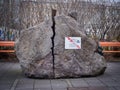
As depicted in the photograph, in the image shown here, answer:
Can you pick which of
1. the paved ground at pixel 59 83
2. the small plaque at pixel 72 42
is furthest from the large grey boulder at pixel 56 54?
the paved ground at pixel 59 83

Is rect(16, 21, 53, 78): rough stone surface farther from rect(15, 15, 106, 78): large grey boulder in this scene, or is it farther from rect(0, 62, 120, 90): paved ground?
rect(0, 62, 120, 90): paved ground

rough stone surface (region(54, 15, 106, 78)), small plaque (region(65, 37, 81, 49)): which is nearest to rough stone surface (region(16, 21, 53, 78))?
rough stone surface (region(54, 15, 106, 78))

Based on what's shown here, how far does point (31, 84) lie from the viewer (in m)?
9.02

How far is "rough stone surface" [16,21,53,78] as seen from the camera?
986cm

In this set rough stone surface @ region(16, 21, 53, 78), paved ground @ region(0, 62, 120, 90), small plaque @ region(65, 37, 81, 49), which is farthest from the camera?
small plaque @ region(65, 37, 81, 49)

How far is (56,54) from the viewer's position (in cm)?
998

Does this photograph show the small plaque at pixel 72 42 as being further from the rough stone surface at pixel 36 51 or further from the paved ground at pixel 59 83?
the paved ground at pixel 59 83

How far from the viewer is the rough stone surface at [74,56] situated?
32.5ft

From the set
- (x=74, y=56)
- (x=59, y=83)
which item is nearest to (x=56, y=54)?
(x=74, y=56)

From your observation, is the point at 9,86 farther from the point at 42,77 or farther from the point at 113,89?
the point at 113,89

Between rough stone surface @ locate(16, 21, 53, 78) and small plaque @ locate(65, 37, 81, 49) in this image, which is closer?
rough stone surface @ locate(16, 21, 53, 78)

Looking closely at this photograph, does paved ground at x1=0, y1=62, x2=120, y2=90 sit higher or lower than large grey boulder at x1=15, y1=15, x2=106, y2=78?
lower

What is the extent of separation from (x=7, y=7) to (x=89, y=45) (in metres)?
6.67

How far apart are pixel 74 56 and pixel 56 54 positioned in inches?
23.2
